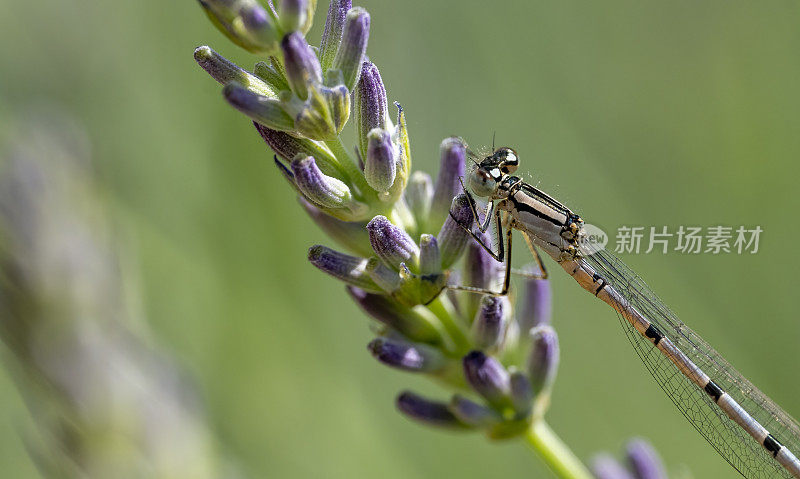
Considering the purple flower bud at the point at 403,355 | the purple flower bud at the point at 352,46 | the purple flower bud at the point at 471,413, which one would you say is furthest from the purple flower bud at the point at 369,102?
the purple flower bud at the point at 471,413

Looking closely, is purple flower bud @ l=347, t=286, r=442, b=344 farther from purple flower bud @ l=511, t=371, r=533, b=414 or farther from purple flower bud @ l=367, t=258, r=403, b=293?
purple flower bud @ l=511, t=371, r=533, b=414

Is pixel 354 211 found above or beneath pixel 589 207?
beneath

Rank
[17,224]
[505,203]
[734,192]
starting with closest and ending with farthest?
[17,224]
[505,203]
[734,192]

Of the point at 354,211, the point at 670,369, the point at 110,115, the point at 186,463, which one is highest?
the point at 110,115

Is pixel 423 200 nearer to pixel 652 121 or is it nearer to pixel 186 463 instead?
pixel 186 463

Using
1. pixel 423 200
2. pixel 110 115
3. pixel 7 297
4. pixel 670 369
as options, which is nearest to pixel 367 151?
pixel 423 200

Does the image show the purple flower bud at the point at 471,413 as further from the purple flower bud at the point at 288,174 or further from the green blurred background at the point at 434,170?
the green blurred background at the point at 434,170

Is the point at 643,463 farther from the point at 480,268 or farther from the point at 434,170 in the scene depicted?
the point at 434,170
